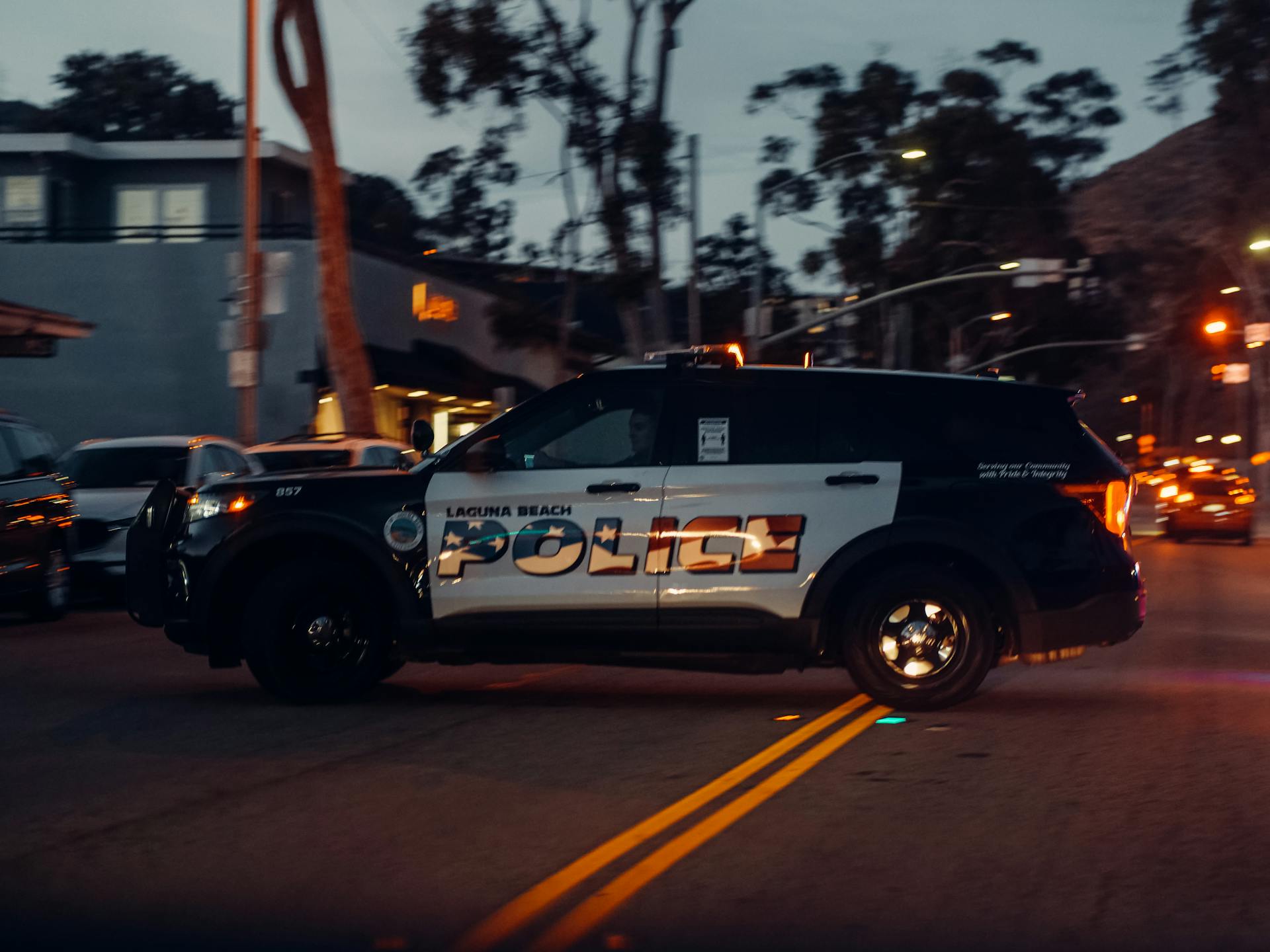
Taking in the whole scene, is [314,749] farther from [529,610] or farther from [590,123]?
[590,123]

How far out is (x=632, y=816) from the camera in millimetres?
6488

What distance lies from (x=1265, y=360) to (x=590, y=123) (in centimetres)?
2676

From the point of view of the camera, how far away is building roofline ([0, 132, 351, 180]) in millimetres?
33844

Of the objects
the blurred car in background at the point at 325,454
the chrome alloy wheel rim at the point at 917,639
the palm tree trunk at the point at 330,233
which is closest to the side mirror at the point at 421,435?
the chrome alloy wheel rim at the point at 917,639

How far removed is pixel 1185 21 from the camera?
4850cm

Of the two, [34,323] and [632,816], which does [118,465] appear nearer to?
[34,323]

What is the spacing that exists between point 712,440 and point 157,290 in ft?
82.8

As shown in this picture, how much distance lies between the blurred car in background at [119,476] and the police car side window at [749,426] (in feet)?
24.8

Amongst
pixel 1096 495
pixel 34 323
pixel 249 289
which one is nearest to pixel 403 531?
pixel 1096 495

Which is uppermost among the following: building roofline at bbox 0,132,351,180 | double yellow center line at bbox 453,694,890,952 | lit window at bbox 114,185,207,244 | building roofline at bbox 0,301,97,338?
building roofline at bbox 0,132,351,180

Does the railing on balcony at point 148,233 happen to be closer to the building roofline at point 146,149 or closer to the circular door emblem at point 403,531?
the building roofline at point 146,149

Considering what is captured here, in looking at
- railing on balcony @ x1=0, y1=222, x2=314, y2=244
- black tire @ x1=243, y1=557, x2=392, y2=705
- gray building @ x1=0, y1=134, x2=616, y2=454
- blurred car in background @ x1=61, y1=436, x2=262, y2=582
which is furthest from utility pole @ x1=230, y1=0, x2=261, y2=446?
black tire @ x1=243, y1=557, x2=392, y2=705

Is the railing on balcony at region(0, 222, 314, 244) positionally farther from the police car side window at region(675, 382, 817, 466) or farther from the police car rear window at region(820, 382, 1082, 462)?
the police car rear window at region(820, 382, 1082, 462)

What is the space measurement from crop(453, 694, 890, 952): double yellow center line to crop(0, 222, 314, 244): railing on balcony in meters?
26.1
